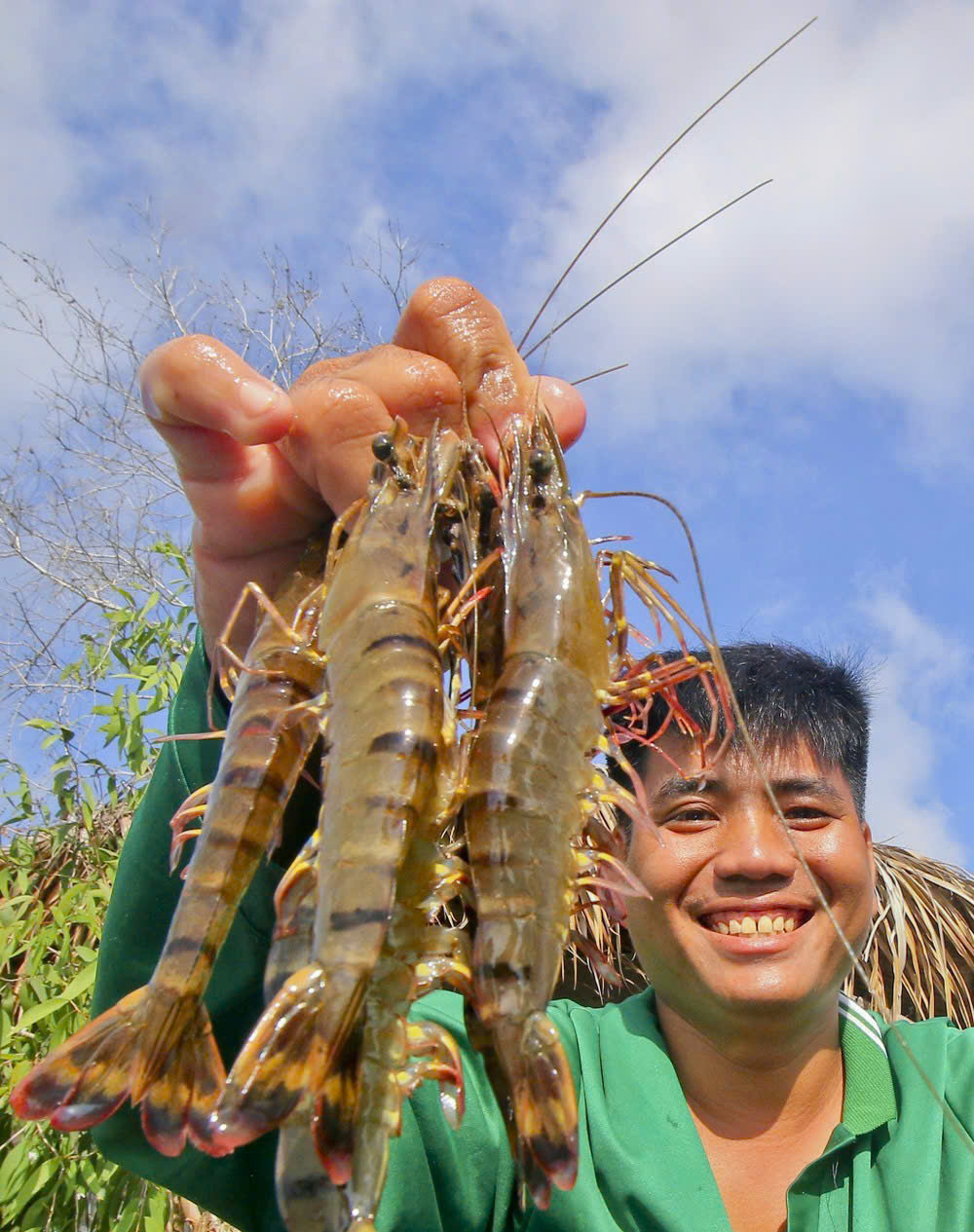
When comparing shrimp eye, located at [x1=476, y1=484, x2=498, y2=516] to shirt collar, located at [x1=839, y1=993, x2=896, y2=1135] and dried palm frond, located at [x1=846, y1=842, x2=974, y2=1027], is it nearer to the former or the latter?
shirt collar, located at [x1=839, y1=993, x2=896, y2=1135]

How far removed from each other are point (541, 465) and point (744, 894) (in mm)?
1589

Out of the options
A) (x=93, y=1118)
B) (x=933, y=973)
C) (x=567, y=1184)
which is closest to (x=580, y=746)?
(x=567, y=1184)

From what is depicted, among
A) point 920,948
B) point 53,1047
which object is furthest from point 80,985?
point 920,948

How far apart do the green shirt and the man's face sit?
274mm

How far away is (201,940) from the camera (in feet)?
5.31

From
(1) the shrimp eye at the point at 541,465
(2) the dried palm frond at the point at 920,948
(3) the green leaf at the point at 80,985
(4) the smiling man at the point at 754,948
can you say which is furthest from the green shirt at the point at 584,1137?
(2) the dried palm frond at the point at 920,948

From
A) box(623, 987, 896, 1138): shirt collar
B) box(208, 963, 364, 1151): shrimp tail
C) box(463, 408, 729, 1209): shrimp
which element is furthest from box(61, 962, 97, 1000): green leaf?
box(208, 963, 364, 1151): shrimp tail

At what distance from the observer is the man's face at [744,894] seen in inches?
117

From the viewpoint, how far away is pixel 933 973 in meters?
6.49

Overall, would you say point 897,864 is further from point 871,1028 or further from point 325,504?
point 325,504

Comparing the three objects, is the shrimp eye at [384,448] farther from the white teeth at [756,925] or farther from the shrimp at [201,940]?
the white teeth at [756,925]

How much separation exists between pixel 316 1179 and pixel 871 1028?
2346 millimetres

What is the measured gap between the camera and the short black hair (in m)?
3.36

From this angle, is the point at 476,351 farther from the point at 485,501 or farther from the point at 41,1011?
the point at 41,1011
